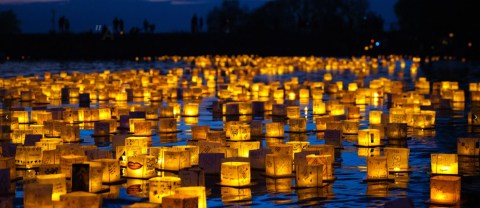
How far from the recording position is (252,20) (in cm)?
16462

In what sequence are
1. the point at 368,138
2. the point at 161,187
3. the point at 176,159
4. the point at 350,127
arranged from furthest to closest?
the point at 350,127 < the point at 368,138 < the point at 176,159 < the point at 161,187

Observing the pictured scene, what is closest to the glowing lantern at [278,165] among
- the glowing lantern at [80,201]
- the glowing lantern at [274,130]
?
the glowing lantern at [80,201]

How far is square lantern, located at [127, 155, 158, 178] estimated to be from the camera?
15945mm

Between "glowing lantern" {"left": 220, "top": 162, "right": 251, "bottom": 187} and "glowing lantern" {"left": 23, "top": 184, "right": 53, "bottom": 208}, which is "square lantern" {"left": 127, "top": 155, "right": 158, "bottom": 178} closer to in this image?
"glowing lantern" {"left": 220, "top": 162, "right": 251, "bottom": 187}

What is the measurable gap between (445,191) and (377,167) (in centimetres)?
205

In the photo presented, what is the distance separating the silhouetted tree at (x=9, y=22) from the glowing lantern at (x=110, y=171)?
148m

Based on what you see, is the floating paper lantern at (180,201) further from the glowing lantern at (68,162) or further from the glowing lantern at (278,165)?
the glowing lantern at (278,165)

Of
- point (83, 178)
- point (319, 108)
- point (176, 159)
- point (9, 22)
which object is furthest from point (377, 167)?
point (9, 22)

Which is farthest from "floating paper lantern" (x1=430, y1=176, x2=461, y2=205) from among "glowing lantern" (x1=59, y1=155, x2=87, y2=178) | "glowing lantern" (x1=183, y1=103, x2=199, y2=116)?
"glowing lantern" (x1=183, y1=103, x2=199, y2=116)

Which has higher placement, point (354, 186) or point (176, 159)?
point (176, 159)

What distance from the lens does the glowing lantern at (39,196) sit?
12.8 metres

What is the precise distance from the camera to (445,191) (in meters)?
13.7

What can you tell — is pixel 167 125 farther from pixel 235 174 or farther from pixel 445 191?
pixel 445 191

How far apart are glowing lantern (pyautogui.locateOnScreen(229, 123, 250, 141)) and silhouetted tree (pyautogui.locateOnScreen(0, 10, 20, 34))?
143 meters
